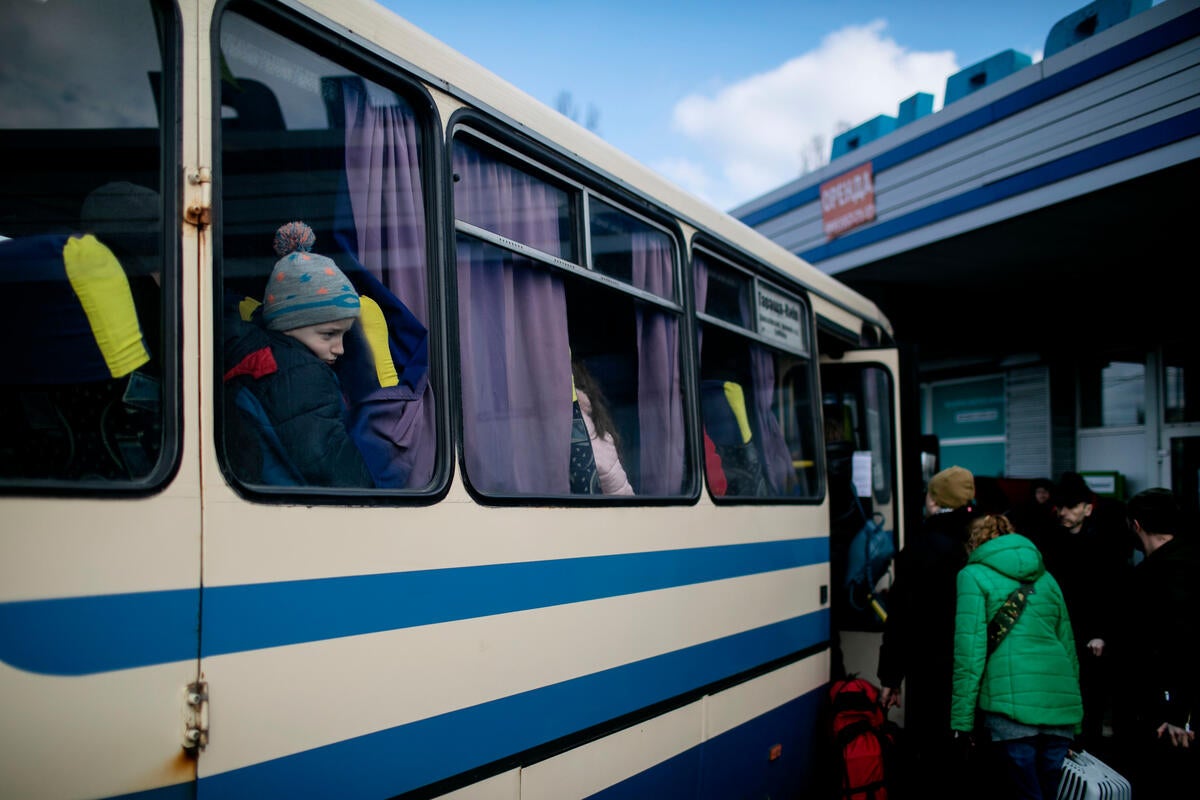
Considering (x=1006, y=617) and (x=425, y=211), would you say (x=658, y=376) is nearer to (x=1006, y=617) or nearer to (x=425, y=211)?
(x=425, y=211)

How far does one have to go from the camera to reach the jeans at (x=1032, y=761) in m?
3.69

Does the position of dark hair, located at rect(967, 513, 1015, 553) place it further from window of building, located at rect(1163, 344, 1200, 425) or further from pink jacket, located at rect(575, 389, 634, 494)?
window of building, located at rect(1163, 344, 1200, 425)

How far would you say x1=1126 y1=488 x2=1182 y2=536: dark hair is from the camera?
4398 mm

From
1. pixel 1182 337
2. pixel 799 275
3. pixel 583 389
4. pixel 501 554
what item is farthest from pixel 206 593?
pixel 1182 337

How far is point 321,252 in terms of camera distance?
2262 millimetres

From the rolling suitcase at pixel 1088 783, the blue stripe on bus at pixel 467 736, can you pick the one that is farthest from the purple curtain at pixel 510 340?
the rolling suitcase at pixel 1088 783

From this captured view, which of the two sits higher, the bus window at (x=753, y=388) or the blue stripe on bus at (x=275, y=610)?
the bus window at (x=753, y=388)

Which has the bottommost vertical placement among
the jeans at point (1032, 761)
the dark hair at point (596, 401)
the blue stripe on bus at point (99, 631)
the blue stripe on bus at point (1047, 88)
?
the jeans at point (1032, 761)

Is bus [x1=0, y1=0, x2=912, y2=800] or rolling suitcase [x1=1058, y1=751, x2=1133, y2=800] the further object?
rolling suitcase [x1=1058, y1=751, x2=1133, y2=800]

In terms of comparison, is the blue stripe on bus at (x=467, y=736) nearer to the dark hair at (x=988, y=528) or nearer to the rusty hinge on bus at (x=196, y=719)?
the rusty hinge on bus at (x=196, y=719)

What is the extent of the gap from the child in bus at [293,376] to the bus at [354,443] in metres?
0.01

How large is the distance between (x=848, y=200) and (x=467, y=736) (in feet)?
31.1

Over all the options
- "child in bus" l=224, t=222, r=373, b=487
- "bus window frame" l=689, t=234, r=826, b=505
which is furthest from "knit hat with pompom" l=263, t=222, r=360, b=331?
"bus window frame" l=689, t=234, r=826, b=505

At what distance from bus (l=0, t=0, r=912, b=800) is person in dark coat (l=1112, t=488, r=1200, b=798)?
2164 mm
